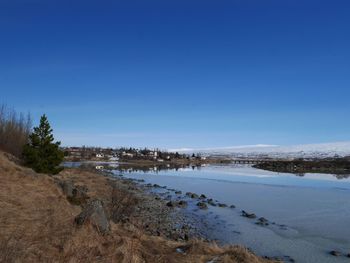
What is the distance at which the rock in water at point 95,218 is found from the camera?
12.8 metres

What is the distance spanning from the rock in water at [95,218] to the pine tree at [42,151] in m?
18.1

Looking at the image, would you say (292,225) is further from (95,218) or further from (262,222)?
(95,218)

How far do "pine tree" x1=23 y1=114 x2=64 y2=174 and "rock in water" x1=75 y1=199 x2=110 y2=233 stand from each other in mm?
18062

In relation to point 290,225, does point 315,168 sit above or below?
above

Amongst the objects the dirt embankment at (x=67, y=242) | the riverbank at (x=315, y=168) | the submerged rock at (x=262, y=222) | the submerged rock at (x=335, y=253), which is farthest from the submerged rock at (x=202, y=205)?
the riverbank at (x=315, y=168)

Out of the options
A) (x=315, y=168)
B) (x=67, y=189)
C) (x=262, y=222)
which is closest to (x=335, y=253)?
(x=262, y=222)

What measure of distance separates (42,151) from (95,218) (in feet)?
64.1

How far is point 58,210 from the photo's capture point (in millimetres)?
15242

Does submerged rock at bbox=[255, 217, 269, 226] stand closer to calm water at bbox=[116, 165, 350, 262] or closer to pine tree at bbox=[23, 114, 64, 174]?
calm water at bbox=[116, 165, 350, 262]

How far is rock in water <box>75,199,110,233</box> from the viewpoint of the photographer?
12.8 meters

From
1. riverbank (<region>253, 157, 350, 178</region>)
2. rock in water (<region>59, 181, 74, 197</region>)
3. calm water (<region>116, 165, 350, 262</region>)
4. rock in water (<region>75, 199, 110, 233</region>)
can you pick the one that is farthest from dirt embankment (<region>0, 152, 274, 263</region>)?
riverbank (<region>253, 157, 350, 178</region>)

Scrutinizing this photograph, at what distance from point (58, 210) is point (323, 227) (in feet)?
Answer: 50.6

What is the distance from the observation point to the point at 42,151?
30.9 meters

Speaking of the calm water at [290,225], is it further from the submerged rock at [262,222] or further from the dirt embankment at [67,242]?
the dirt embankment at [67,242]
